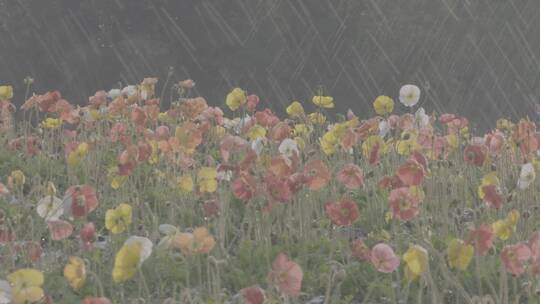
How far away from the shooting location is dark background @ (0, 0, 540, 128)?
11023 mm

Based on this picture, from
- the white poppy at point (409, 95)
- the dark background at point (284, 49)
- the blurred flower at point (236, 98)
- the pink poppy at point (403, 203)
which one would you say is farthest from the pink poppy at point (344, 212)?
the dark background at point (284, 49)

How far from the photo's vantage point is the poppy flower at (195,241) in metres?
2.72

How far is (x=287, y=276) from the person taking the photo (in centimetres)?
250

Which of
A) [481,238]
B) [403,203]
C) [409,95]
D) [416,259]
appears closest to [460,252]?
[481,238]

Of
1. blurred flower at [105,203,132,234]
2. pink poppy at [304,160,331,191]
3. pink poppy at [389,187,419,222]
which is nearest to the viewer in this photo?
blurred flower at [105,203,132,234]

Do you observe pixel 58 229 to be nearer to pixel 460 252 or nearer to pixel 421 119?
pixel 460 252

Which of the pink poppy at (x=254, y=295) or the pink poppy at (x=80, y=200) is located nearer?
the pink poppy at (x=254, y=295)

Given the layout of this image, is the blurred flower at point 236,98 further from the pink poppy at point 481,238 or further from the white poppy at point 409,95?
the pink poppy at point 481,238

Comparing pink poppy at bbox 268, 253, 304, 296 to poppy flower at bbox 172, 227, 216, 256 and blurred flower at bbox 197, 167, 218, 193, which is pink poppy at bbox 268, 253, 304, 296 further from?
blurred flower at bbox 197, 167, 218, 193

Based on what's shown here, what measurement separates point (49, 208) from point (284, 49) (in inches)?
321

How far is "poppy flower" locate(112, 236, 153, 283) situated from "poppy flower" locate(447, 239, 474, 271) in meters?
0.81

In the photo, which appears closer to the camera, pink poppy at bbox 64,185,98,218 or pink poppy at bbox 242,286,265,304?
pink poppy at bbox 242,286,265,304

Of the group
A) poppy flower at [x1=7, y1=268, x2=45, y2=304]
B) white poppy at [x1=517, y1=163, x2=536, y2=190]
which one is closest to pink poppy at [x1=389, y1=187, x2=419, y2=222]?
white poppy at [x1=517, y1=163, x2=536, y2=190]

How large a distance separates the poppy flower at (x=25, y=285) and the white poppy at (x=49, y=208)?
0.77m
